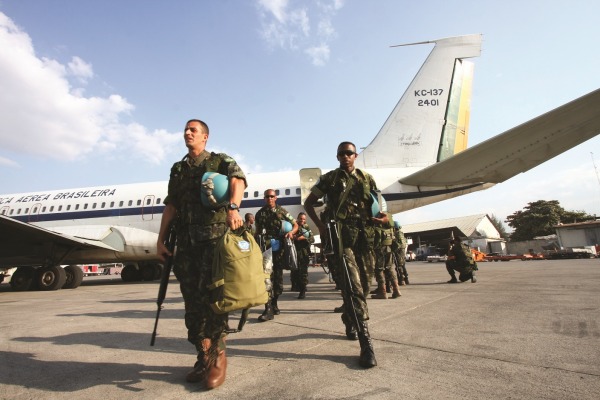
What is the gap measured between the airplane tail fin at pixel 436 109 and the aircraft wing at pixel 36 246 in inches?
423

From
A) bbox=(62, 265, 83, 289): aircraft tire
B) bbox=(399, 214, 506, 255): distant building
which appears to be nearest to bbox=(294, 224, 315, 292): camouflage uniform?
bbox=(62, 265, 83, 289): aircraft tire

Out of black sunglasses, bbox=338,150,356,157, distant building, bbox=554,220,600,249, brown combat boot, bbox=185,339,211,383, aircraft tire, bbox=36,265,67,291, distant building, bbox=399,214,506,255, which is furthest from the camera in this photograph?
distant building, bbox=399,214,506,255

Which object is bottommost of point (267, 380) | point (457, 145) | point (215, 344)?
point (267, 380)

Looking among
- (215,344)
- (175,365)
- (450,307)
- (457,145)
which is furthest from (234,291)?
(457,145)

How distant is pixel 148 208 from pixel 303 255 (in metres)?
8.75

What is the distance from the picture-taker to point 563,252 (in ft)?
70.4

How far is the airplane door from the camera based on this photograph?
41.9ft

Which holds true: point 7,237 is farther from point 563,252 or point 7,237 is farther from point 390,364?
point 563,252

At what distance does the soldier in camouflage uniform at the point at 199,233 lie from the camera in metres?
2.42

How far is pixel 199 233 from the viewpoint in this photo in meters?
2.61

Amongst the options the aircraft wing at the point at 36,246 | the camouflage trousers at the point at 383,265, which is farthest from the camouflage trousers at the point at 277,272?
the aircraft wing at the point at 36,246

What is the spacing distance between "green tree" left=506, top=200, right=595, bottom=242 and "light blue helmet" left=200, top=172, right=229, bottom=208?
2427 inches

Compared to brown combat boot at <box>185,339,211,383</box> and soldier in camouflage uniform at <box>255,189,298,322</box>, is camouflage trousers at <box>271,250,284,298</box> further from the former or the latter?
brown combat boot at <box>185,339,211,383</box>

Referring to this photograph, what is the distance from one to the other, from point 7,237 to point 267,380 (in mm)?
11593
